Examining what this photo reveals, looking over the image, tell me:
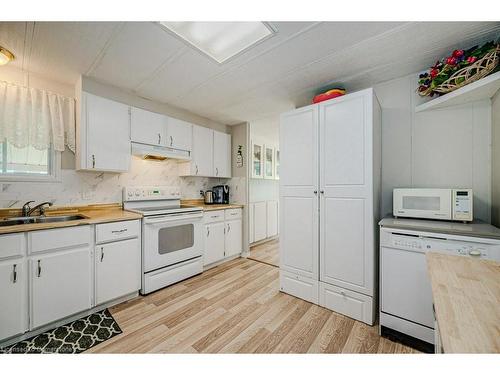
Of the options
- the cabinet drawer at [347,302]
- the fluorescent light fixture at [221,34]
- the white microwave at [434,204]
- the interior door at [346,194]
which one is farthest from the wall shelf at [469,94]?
the cabinet drawer at [347,302]

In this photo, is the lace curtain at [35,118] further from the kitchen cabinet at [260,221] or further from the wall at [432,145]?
the wall at [432,145]

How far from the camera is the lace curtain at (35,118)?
1.97 metres

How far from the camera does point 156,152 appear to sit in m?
2.66

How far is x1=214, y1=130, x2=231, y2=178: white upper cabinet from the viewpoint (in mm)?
3511

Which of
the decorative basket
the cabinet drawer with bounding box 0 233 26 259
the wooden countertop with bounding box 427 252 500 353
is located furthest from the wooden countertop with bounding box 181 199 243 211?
the decorative basket

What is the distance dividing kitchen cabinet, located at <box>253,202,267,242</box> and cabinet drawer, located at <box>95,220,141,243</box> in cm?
235

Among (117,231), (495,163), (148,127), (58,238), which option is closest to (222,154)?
(148,127)

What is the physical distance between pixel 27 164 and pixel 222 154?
92.3 inches

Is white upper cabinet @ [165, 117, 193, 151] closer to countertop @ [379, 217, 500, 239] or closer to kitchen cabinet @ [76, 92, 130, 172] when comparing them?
kitchen cabinet @ [76, 92, 130, 172]

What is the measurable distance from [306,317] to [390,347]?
25.3 inches

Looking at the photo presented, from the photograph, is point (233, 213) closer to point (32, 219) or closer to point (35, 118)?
point (32, 219)
